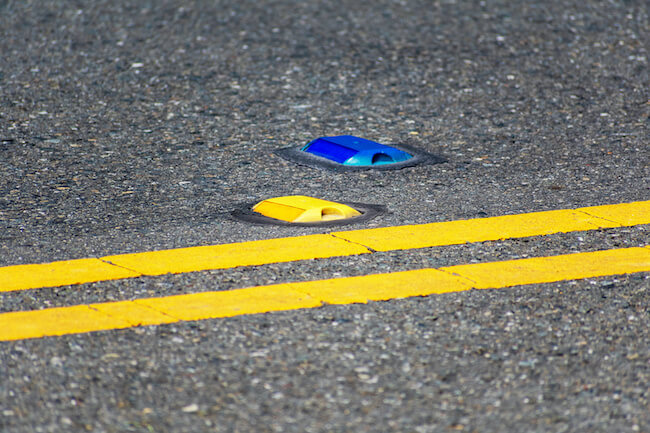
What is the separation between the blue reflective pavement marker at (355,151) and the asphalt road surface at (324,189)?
212 millimetres

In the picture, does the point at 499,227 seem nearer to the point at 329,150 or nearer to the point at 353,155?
the point at 353,155

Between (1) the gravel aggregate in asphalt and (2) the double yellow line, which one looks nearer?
(2) the double yellow line

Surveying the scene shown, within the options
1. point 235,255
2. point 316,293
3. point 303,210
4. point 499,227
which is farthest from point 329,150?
point 316,293

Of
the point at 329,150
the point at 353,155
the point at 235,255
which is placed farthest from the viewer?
the point at 329,150

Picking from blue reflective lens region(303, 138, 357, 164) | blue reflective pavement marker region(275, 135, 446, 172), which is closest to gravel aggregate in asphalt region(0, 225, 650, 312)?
blue reflective pavement marker region(275, 135, 446, 172)

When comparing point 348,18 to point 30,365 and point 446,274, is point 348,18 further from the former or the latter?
point 30,365

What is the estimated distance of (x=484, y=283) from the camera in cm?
322

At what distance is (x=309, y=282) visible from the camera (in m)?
3.23

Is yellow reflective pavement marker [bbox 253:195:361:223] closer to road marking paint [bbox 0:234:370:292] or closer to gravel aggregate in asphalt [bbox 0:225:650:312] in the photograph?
road marking paint [bbox 0:234:370:292]

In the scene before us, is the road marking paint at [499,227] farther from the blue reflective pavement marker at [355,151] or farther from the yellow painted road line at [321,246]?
the blue reflective pavement marker at [355,151]

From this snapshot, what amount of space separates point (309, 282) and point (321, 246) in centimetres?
35

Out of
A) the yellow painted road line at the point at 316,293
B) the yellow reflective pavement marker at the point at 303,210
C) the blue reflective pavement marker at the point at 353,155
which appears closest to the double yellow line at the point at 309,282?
the yellow painted road line at the point at 316,293

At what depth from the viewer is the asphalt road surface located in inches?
97.7

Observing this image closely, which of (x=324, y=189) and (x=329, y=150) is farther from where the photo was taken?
(x=329, y=150)
